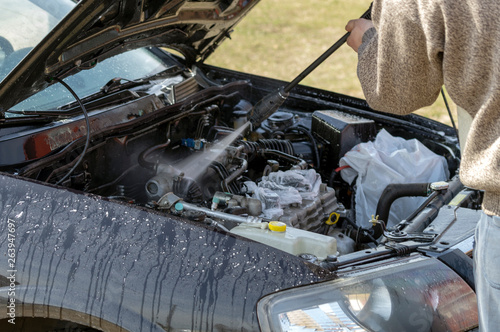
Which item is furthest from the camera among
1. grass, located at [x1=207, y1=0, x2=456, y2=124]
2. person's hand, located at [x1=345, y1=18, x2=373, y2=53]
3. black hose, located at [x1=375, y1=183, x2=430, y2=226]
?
grass, located at [x1=207, y1=0, x2=456, y2=124]

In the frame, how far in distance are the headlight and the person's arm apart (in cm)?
47

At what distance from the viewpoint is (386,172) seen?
9.22 feet

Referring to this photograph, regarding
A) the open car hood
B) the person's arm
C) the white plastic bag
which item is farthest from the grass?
the person's arm

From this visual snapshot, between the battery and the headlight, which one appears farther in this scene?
the battery

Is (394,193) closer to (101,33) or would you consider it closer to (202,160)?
(202,160)

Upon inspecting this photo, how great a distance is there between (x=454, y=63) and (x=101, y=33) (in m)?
1.34

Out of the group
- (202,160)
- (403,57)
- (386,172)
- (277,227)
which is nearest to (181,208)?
(277,227)

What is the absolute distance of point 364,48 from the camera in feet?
4.99

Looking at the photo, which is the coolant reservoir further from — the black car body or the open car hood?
the open car hood

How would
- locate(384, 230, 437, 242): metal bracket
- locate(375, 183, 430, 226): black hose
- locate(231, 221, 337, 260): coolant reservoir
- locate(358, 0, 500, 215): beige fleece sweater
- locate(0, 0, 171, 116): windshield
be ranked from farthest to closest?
locate(375, 183, 430, 226): black hose, locate(0, 0, 171, 116): windshield, locate(384, 230, 437, 242): metal bracket, locate(231, 221, 337, 260): coolant reservoir, locate(358, 0, 500, 215): beige fleece sweater

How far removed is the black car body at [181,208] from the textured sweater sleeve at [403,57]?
0.49 metres

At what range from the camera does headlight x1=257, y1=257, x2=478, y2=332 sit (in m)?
1.43

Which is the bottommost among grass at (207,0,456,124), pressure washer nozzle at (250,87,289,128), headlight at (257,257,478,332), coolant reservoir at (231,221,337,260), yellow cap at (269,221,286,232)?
headlight at (257,257,478,332)

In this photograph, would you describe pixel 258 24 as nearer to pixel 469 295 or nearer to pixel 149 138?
pixel 149 138
